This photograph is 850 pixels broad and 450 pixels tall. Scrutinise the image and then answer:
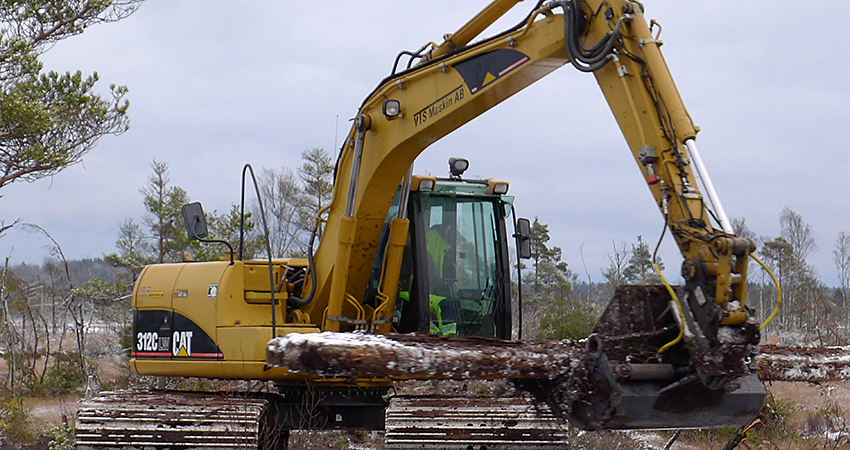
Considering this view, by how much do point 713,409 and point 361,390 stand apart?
12.5ft

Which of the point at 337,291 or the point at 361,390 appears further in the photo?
the point at 361,390

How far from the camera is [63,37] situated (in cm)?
1362

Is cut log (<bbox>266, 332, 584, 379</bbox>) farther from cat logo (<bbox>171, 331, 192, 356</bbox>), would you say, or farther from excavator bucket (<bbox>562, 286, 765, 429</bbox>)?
cat logo (<bbox>171, 331, 192, 356</bbox>)

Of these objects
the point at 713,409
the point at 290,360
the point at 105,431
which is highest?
the point at 290,360

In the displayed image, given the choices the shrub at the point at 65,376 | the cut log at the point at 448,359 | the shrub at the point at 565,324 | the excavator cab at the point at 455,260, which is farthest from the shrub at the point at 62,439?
the shrub at the point at 565,324

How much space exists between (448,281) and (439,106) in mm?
1750

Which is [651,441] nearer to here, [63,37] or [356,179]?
[356,179]

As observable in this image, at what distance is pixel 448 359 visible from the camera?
4328 mm

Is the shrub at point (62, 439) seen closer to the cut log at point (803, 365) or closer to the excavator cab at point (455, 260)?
the excavator cab at point (455, 260)

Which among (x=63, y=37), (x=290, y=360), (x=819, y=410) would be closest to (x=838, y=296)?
(x=819, y=410)

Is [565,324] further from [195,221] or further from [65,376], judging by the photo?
[65,376]

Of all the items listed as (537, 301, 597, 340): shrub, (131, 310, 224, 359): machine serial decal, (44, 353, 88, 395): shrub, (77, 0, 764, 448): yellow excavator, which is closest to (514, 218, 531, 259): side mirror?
(77, 0, 764, 448): yellow excavator

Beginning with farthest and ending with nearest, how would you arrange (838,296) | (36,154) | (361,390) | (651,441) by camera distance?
1. (838,296)
2. (36,154)
3. (651,441)
4. (361,390)

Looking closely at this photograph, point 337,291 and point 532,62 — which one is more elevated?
point 532,62
